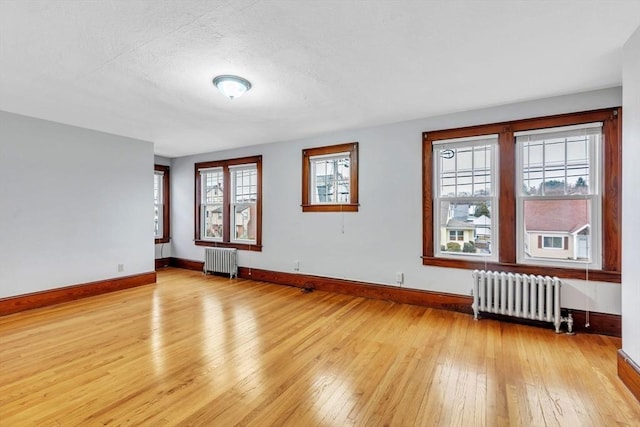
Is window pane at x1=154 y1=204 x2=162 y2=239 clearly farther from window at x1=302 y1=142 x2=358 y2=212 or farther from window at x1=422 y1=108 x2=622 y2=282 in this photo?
window at x1=422 y1=108 x2=622 y2=282

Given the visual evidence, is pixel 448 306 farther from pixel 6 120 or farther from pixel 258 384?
pixel 6 120

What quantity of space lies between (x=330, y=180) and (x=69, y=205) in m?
3.86

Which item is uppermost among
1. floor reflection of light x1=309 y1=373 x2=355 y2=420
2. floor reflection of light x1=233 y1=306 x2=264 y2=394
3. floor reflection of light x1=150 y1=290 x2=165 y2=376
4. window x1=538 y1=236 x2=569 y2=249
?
window x1=538 y1=236 x2=569 y2=249

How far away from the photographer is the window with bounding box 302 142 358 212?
15.1 ft

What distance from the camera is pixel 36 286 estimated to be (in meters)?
3.98

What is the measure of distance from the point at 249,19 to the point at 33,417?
2.82 m

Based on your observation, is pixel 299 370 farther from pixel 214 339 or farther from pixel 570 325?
pixel 570 325

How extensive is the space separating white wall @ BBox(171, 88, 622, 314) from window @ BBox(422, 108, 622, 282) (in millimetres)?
131

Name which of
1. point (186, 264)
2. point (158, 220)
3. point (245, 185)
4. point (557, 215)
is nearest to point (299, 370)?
point (557, 215)

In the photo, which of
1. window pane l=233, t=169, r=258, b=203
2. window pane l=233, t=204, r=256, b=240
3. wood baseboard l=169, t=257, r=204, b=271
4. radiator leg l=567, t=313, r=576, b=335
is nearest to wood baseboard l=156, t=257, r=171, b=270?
wood baseboard l=169, t=257, r=204, b=271

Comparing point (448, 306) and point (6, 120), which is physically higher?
point (6, 120)

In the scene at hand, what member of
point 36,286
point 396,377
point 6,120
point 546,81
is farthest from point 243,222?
point 546,81

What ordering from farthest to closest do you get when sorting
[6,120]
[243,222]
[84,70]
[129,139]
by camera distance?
[243,222] → [129,139] → [6,120] → [84,70]

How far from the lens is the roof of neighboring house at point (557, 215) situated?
3223 mm
